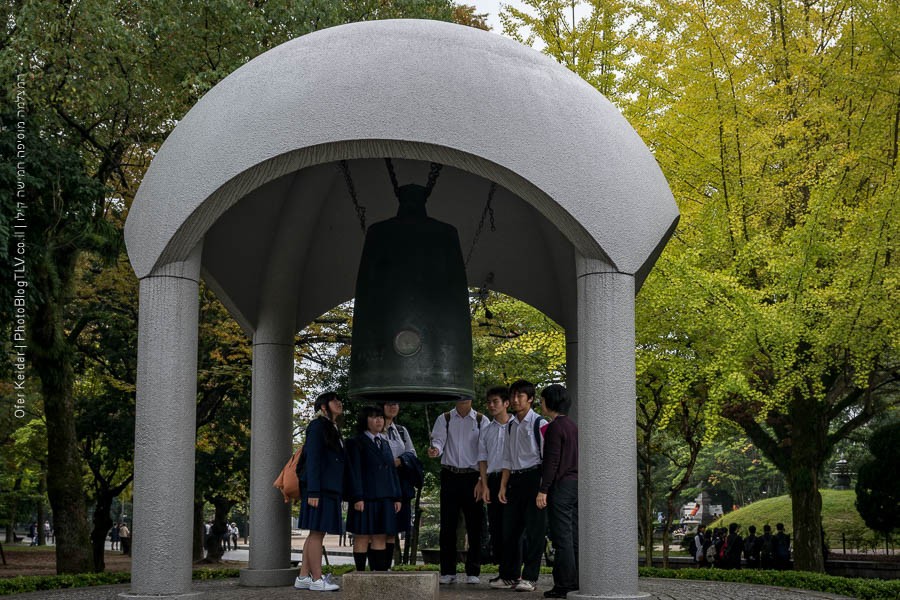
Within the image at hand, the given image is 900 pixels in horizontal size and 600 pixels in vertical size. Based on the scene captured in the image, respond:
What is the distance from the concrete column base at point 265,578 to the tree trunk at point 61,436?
23.7 feet

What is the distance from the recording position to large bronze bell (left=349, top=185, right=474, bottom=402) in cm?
769

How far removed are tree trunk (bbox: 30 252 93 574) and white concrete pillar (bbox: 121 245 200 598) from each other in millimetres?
8645

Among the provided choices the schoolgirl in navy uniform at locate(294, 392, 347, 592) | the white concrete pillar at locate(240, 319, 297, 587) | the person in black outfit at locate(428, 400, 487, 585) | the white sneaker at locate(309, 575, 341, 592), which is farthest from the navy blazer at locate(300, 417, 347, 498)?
the white concrete pillar at locate(240, 319, 297, 587)

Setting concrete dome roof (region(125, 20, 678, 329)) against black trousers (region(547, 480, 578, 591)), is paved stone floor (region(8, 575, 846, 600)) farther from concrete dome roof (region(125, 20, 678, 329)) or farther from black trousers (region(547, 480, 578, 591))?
concrete dome roof (region(125, 20, 678, 329))

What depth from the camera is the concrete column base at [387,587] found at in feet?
22.0

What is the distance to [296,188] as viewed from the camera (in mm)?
9719

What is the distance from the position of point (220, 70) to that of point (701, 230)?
23.7 feet

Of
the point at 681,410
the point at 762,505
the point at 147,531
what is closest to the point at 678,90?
the point at 681,410

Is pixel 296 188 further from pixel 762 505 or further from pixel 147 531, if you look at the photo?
pixel 762 505

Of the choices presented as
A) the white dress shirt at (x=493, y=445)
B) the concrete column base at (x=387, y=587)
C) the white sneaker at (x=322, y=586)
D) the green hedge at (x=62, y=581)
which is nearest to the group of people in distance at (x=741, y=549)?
the green hedge at (x=62, y=581)

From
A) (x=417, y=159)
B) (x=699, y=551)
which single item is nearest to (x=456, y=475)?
(x=417, y=159)

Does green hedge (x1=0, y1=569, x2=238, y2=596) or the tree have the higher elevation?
the tree

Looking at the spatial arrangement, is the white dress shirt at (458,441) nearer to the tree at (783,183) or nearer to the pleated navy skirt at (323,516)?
the pleated navy skirt at (323,516)

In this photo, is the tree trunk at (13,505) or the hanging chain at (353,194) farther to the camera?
the tree trunk at (13,505)
